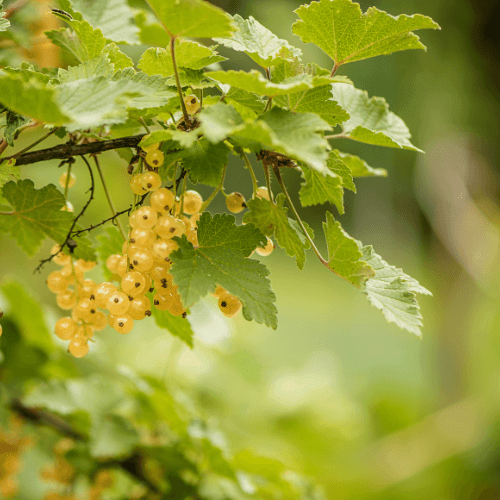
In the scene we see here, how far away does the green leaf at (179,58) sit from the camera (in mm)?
333

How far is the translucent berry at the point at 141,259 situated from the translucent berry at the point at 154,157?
64 millimetres

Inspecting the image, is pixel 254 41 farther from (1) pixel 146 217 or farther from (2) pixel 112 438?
(2) pixel 112 438

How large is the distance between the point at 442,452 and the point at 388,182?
8.01 ft

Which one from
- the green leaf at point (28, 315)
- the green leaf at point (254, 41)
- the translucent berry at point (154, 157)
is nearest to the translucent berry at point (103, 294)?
the translucent berry at point (154, 157)

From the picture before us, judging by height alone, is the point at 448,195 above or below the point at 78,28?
above

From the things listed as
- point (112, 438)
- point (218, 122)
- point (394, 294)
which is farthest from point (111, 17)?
point (112, 438)

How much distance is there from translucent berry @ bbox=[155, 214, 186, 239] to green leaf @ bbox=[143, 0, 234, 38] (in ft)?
0.40

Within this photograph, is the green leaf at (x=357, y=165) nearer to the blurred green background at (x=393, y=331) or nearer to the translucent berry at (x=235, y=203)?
the translucent berry at (x=235, y=203)

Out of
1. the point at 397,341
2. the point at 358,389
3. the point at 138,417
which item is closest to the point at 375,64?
the point at 397,341

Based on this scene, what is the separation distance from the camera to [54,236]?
0.42 metres

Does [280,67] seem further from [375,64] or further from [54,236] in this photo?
[375,64]

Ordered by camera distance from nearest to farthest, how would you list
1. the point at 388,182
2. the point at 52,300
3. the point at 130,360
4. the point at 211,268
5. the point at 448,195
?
the point at 211,268 → the point at 130,360 → the point at 52,300 → the point at 448,195 → the point at 388,182

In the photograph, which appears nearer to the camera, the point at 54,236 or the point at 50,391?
the point at 54,236

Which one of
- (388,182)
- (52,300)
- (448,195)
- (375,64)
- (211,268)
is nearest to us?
(211,268)
